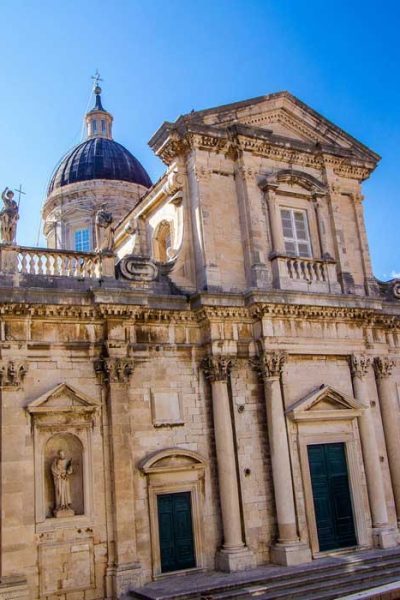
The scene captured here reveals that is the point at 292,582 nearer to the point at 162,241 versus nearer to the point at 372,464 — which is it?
the point at 372,464

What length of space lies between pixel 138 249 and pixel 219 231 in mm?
3875

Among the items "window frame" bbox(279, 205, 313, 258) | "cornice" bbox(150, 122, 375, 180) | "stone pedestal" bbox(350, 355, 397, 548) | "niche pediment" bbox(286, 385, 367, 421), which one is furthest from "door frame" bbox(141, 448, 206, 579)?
"cornice" bbox(150, 122, 375, 180)

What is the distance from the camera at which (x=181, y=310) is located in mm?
14312

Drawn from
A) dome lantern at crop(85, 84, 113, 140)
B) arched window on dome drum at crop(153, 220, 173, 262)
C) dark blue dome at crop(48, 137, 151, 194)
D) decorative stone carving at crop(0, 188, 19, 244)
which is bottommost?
decorative stone carving at crop(0, 188, 19, 244)

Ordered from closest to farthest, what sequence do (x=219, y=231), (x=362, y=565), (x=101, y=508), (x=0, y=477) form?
(x=0, y=477) → (x=101, y=508) → (x=362, y=565) → (x=219, y=231)

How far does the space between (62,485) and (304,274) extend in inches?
305

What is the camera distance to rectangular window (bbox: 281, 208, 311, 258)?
1630 cm

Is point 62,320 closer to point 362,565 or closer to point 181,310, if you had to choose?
point 181,310

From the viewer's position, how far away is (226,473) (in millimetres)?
13586

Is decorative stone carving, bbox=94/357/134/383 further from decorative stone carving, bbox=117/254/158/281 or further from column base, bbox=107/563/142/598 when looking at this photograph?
column base, bbox=107/563/142/598

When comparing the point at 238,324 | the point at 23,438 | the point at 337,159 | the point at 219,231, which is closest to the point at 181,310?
the point at 238,324

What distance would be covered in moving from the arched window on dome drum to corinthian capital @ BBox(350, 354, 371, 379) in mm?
5844

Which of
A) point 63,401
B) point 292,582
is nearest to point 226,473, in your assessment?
point 292,582

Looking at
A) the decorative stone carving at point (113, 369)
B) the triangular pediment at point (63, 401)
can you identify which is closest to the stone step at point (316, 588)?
the triangular pediment at point (63, 401)
